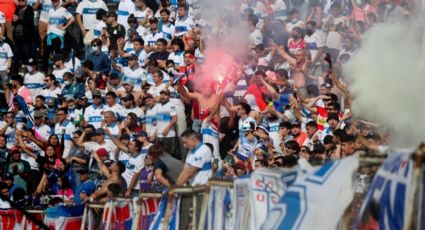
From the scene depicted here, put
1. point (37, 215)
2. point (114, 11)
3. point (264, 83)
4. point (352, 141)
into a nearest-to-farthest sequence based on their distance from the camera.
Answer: point (352, 141) → point (37, 215) → point (264, 83) → point (114, 11)

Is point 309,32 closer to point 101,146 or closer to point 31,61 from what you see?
point 101,146

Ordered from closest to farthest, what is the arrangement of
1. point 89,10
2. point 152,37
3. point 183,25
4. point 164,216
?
point 164,216, point 183,25, point 152,37, point 89,10

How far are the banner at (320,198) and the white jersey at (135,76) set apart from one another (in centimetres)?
1223

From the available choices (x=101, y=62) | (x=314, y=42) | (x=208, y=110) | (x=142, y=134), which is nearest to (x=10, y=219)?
(x=142, y=134)

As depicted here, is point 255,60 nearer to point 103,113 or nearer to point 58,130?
point 103,113

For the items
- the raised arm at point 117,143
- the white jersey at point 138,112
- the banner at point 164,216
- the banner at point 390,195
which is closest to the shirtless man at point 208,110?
the white jersey at point 138,112

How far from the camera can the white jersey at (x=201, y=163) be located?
11609 mm

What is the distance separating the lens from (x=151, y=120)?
57.4ft

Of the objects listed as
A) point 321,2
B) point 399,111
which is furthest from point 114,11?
point 399,111

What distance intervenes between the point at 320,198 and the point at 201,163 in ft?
16.3

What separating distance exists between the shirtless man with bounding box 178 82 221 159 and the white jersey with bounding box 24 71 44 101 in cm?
449

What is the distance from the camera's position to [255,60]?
17922 mm

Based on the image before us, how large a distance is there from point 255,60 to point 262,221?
1034 centimetres

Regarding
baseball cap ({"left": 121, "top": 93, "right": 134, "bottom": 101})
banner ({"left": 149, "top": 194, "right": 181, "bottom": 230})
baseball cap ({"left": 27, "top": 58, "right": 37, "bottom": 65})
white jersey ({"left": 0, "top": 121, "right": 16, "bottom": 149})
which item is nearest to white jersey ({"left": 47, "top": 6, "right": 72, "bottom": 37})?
baseball cap ({"left": 27, "top": 58, "right": 37, "bottom": 65})
